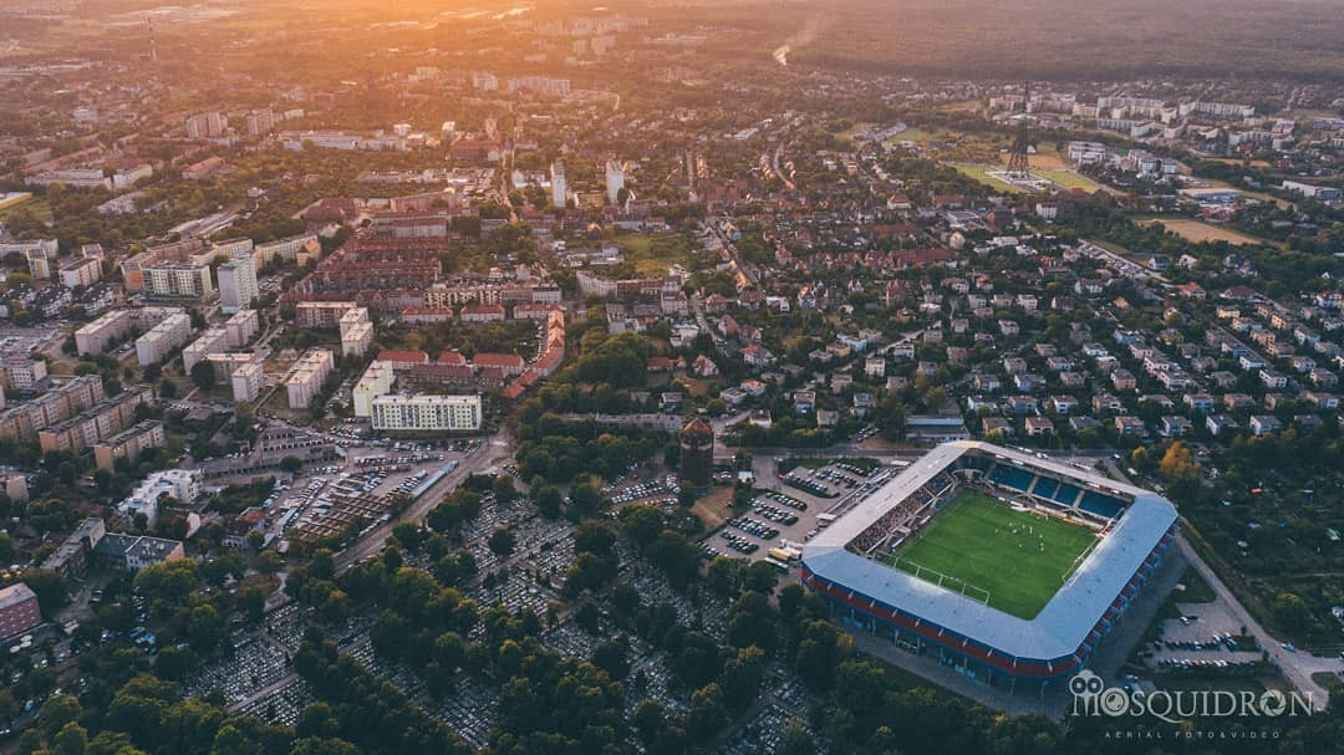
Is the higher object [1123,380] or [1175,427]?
[1123,380]

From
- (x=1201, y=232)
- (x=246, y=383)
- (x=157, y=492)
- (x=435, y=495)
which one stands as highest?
(x=1201, y=232)

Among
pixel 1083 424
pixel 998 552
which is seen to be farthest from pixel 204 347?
pixel 1083 424

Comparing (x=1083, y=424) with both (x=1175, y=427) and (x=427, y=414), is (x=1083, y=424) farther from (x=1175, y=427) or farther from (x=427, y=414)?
(x=427, y=414)

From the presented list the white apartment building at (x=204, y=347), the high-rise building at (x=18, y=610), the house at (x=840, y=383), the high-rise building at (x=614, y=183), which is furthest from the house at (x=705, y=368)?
the high-rise building at (x=614, y=183)

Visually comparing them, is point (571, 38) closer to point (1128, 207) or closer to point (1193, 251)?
point (1128, 207)

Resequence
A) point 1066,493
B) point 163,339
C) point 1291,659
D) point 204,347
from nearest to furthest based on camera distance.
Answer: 1. point 1291,659
2. point 1066,493
3. point 204,347
4. point 163,339

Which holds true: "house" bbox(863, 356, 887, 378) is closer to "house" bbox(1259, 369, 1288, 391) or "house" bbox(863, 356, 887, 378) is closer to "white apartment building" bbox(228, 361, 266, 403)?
"house" bbox(1259, 369, 1288, 391)
